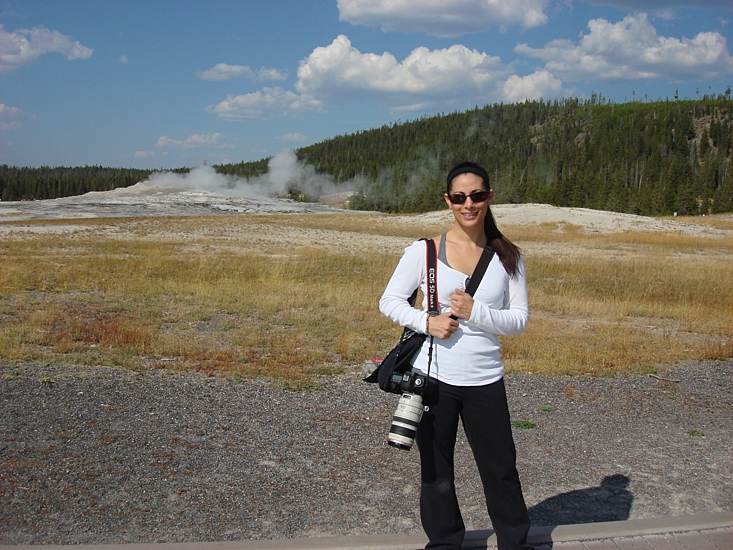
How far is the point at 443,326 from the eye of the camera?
2.82 meters

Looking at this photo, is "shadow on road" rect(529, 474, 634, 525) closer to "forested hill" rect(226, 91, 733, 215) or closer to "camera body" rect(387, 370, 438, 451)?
"camera body" rect(387, 370, 438, 451)

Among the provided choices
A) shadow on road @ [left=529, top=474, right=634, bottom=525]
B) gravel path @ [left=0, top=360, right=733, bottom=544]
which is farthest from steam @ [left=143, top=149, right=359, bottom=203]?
shadow on road @ [left=529, top=474, right=634, bottom=525]

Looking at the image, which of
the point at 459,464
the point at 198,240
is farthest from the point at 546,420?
the point at 198,240

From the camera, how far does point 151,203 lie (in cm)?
7994

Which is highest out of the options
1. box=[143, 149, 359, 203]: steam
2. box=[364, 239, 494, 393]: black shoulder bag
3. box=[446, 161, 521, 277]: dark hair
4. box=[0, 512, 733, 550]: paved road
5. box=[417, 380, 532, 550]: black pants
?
box=[143, 149, 359, 203]: steam

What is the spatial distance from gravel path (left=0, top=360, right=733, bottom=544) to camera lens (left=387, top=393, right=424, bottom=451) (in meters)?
1.11

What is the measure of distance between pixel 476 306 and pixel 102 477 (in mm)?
2900

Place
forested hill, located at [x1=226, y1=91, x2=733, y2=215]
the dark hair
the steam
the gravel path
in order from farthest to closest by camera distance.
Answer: the steam
forested hill, located at [x1=226, y1=91, x2=733, y2=215]
the gravel path
the dark hair

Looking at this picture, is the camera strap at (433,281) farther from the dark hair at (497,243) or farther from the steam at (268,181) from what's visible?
the steam at (268,181)

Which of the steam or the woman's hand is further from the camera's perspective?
the steam

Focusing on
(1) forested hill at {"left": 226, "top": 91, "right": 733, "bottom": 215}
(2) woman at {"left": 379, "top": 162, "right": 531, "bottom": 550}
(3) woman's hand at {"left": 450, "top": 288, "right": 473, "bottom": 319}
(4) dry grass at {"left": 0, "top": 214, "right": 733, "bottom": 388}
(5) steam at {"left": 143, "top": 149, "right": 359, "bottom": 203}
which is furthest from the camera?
(5) steam at {"left": 143, "top": 149, "right": 359, "bottom": 203}

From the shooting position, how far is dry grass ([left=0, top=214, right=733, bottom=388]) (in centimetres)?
846

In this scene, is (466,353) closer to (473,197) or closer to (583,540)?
(473,197)

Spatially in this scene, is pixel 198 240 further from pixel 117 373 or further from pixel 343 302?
pixel 117 373
